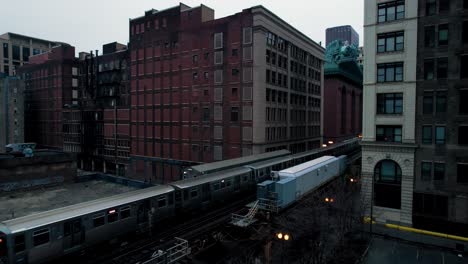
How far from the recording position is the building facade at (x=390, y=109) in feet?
110

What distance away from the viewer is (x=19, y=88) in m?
90.4

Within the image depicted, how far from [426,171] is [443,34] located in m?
15.1

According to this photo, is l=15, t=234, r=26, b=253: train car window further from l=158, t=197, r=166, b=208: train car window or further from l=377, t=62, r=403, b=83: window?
l=377, t=62, r=403, b=83: window

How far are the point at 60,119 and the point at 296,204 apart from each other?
86039 millimetres

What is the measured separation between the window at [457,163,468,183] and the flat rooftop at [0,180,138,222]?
4206 cm

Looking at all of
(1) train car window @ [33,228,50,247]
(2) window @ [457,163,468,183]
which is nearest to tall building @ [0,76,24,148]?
(1) train car window @ [33,228,50,247]

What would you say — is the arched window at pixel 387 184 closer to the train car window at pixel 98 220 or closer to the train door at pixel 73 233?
the train car window at pixel 98 220

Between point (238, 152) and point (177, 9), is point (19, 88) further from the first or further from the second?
point (238, 152)

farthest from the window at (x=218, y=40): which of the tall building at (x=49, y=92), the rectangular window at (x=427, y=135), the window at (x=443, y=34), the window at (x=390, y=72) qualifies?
the tall building at (x=49, y=92)

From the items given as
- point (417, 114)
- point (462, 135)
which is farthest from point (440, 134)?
point (417, 114)

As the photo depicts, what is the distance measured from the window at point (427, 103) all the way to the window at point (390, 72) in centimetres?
335

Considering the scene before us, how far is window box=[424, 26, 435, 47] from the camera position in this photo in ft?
106

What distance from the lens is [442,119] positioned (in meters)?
31.9

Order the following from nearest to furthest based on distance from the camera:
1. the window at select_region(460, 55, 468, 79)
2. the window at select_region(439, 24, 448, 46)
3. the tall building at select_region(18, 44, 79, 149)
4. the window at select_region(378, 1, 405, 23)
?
the window at select_region(460, 55, 468, 79)
the window at select_region(439, 24, 448, 46)
the window at select_region(378, 1, 405, 23)
the tall building at select_region(18, 44, 79, 149)
